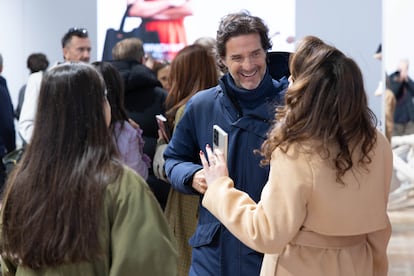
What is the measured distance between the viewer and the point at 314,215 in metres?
2.48

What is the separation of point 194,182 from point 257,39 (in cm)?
56

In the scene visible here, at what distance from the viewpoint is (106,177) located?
2215 mm

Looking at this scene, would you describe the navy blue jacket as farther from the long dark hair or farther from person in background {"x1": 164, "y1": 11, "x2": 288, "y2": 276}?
the long dark hair

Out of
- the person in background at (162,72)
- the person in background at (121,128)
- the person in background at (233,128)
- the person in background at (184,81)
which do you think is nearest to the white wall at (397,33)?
the person in background at (162,72)

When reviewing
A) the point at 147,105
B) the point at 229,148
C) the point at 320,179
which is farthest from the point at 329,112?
the point at 147,105

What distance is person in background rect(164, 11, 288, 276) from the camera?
3033mm

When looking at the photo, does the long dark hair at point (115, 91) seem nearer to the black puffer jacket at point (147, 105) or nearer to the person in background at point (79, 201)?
the black puffer jacket at point (147, 105)

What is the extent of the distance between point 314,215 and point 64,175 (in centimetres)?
71

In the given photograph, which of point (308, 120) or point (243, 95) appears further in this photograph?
point (243, 95)

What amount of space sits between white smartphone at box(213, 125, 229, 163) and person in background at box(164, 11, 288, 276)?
6.7 inches

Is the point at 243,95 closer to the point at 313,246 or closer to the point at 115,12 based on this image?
the point at 313,246

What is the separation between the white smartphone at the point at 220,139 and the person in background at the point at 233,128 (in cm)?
17

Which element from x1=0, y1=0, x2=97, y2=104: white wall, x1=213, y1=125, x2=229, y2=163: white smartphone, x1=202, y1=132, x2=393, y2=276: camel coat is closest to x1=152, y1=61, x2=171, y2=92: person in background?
x1=0, y1=0, x2=97, y2=104: white wall

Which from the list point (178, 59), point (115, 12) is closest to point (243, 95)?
point (178, 59)
